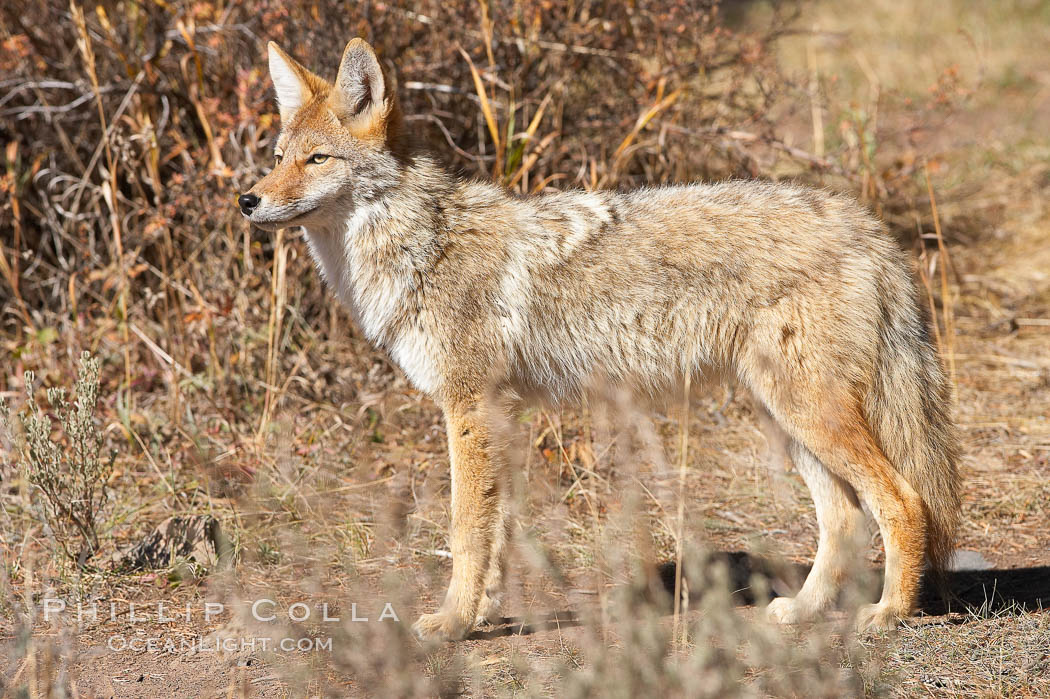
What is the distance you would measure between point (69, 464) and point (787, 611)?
3.21 meters

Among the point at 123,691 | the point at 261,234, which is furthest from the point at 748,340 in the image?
the point at 261,234

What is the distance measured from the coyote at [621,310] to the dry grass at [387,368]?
0.32 m

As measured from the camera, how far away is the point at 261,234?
659 cm

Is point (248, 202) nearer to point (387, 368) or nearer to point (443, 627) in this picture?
point (443, 627)

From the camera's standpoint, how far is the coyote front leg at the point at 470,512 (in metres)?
3.95

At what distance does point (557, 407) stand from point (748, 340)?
94 cm

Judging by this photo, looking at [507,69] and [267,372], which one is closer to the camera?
[267,372]

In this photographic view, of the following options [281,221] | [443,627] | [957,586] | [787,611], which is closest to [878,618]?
[787,611]

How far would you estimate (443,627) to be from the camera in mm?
3920

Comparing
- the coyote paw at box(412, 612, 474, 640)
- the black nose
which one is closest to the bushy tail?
the coyote paw at box(412, 612, 474, 640)

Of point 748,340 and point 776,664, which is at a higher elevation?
point 748,340

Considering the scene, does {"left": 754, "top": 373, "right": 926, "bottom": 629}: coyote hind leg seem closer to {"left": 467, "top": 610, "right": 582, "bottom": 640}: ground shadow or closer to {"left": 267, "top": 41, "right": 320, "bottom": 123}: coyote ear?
{"left": 467, "top": 610, "right": 582, "bottom": 640}: ground shadow

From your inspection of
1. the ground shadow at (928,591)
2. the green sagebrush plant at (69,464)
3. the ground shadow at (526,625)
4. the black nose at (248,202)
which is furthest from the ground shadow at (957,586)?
the green sagebrush plant at (69,464)

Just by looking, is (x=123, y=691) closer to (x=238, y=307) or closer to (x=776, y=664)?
(x=776, y=664)
